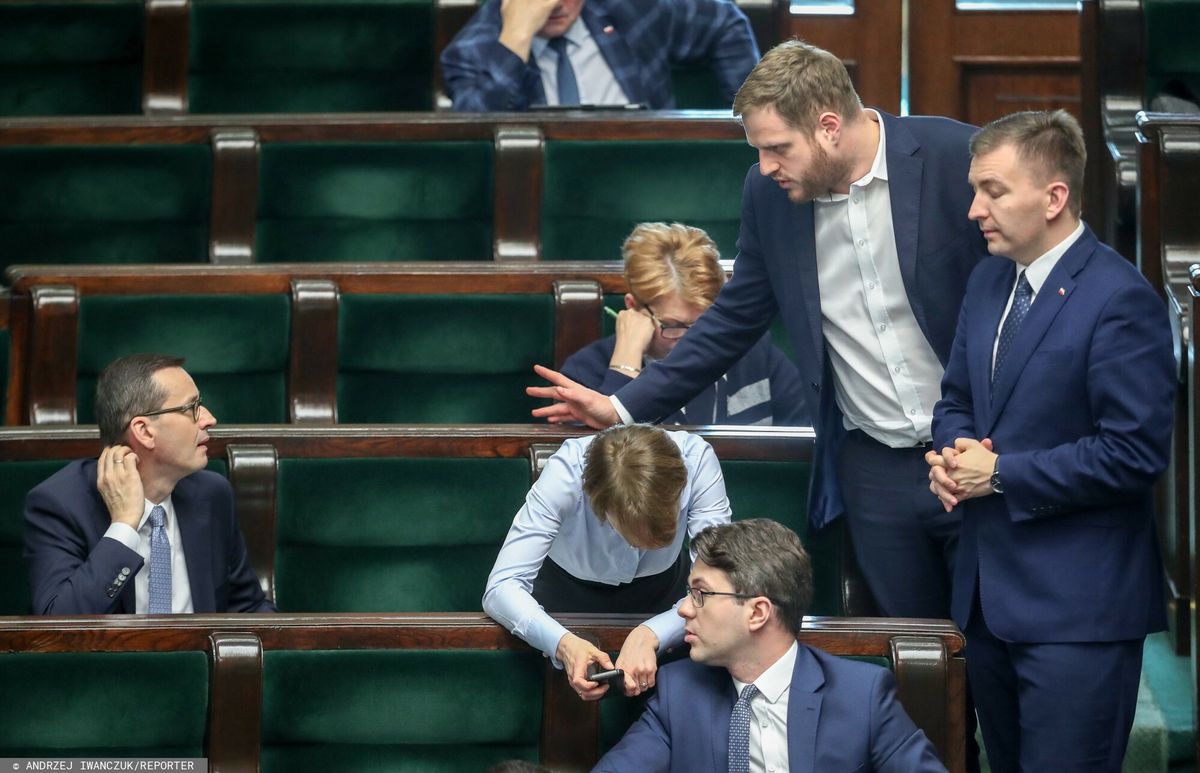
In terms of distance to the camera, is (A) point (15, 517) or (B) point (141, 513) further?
(A) point (15, 517)

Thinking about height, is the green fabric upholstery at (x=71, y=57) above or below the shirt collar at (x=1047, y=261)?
above

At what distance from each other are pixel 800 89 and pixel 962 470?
0.21 meters

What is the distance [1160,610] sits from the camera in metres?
0.73

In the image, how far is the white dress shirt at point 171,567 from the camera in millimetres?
843

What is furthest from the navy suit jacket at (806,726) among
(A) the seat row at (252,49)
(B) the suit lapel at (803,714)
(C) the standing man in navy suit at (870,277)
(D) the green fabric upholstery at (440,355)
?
(A) the seat row at (252,49)

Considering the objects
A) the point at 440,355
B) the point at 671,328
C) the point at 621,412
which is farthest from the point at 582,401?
the point at 440,355

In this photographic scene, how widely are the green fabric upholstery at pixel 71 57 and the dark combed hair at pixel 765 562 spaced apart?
100cm

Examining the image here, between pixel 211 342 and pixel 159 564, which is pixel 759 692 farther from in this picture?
pixel 211 342

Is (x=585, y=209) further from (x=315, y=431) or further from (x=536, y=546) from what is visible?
(x=536, y=546)

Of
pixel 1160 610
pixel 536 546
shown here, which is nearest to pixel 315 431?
pixel 536 546

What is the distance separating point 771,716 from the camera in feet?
2.33

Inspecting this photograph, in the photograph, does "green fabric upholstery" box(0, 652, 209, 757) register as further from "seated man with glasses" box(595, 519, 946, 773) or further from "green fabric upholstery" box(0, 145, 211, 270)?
"green fabric upholstery" box(0, 145, 211, 270)

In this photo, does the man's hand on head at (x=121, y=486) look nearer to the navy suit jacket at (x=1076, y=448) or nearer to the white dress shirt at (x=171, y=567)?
the white dress shirt at (x=171, y=567)

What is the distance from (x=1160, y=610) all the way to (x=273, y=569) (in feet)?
1.66
